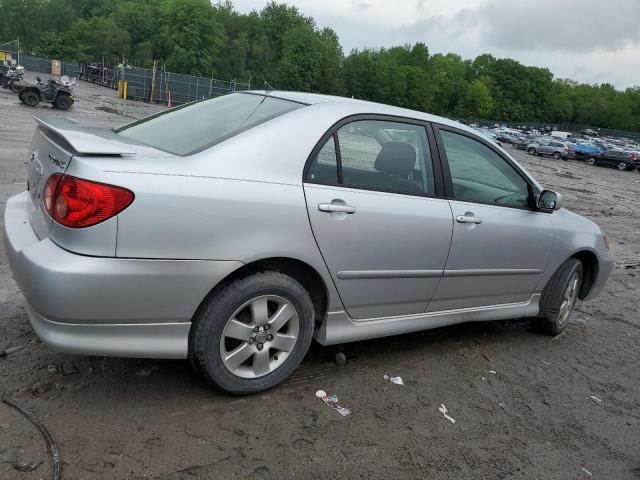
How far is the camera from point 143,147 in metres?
2.98

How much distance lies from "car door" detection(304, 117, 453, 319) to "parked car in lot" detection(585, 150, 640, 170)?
45936mm

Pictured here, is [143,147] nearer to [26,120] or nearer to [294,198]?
[294,198]

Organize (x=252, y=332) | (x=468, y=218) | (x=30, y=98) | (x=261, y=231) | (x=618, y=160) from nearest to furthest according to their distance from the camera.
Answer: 1. (x=261, y=231)
2. (x=252, y=332)
3. (x=468, y=218)
4. (x=30, y=98)
5. (x=618, y=160)

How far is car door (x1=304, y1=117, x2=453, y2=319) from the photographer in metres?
3.04

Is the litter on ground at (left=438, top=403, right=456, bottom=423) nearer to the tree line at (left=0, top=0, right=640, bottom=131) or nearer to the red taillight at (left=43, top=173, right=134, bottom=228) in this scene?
the red taillight at (left=43, top=173, right=134, bottom=228)

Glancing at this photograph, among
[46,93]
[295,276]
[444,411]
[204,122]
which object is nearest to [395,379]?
[444,411]

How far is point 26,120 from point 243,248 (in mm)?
16641

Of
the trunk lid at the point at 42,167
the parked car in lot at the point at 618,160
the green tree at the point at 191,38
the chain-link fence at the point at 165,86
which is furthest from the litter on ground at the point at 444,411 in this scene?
the green tree at the point at 191,38

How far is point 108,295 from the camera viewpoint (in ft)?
8.09

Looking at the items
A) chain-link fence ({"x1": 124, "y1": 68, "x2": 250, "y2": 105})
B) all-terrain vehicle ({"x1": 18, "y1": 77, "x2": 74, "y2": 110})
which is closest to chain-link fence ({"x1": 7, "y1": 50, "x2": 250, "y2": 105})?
chain-link fence ({"x1": 124, "y1": 68, "x2": 250, "y2": 105})

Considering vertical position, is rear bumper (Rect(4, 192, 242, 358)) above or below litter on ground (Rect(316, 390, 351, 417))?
above

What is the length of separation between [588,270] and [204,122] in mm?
3654

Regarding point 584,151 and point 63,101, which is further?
point 584,151

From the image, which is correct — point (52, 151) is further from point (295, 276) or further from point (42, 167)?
point (295, 276)
